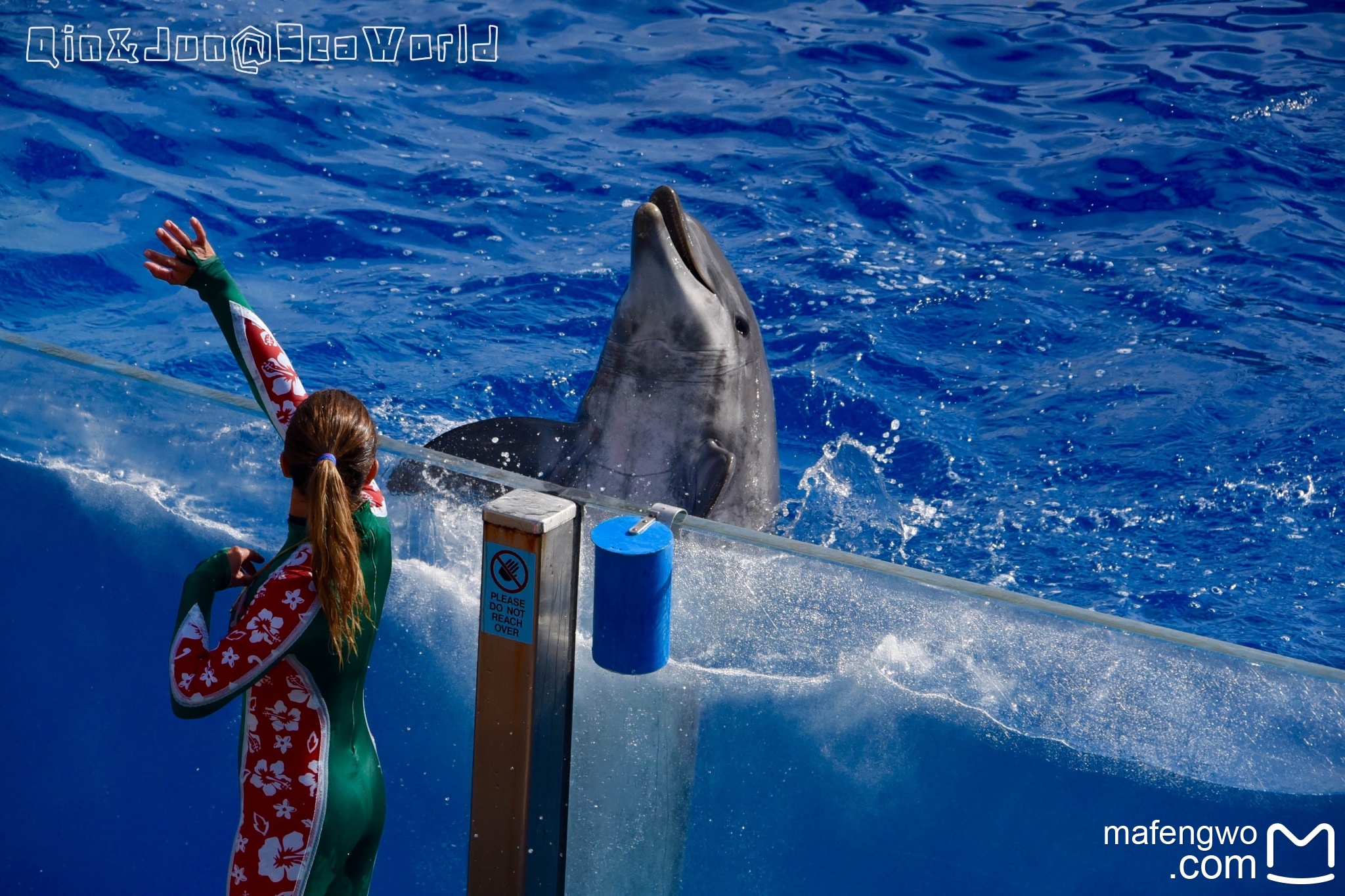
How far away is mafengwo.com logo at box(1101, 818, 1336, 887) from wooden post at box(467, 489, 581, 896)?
125 centimetres

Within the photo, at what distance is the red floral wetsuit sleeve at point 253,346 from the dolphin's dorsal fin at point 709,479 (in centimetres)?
188

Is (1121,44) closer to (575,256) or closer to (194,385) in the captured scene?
(575,256)

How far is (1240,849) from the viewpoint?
274 centimetres

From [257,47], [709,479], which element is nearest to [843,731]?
[709,479]

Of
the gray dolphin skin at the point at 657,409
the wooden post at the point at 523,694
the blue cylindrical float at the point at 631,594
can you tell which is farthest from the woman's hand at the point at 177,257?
the gray dolphin skin at the point at 657,409

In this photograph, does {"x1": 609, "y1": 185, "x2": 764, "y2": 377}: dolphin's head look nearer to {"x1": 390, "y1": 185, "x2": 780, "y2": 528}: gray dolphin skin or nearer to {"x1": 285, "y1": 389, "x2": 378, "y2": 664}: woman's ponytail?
{"x1": 390, "y1": 185, "x2": 780, "y2": 528}: gray dolphin skin

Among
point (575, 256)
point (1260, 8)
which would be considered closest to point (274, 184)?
point (575, 256)

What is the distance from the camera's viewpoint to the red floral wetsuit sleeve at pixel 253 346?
290 cm

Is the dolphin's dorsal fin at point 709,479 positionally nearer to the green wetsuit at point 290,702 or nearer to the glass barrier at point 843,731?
the glass barrier at point 843,731

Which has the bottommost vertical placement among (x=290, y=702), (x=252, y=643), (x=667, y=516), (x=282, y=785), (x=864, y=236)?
(x=864, y=236)

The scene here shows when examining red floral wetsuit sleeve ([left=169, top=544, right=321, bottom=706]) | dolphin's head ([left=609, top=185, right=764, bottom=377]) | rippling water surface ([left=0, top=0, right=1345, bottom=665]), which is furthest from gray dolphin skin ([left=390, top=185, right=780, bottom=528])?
red floral wetsuit sleeve ([left=169, top=544, right=321, bottom=706])

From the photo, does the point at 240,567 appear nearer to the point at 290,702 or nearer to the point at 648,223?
the point at 290,702

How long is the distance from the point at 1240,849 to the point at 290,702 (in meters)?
2.08

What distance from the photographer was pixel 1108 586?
6.43 metres
